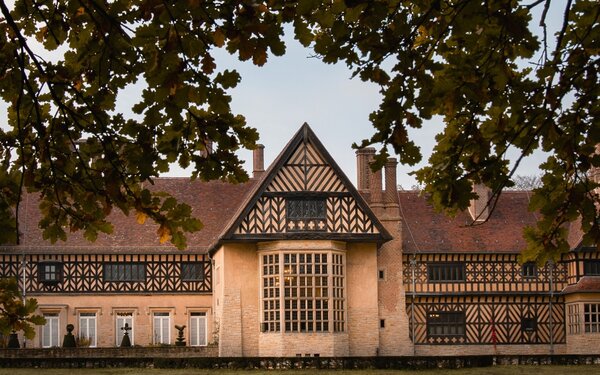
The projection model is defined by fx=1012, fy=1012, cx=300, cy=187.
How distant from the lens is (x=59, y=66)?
6559 mm

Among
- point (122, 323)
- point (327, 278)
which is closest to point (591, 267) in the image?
point (327, 278)

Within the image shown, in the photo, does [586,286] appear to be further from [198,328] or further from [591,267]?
[198,328]

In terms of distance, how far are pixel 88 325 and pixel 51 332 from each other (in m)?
1.30

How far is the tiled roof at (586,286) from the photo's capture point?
34.8 metres

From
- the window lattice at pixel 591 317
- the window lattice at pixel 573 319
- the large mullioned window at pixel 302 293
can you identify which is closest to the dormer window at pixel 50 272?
the large mullioned window at pixel 302 293

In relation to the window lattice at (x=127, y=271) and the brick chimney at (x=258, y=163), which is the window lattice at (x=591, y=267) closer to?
the brick chimney at (x=258, y=163)

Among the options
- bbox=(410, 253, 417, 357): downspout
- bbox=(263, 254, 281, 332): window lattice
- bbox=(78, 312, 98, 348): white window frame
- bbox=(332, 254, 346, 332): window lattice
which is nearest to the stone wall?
bbox=(263, 254, 281, 332): window lattice

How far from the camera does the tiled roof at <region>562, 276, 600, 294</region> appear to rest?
34.8 m

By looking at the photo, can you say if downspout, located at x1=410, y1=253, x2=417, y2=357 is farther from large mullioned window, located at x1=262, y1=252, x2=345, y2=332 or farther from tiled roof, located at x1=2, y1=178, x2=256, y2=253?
tiled roof, located at x1=2, y1=178, x2=256, y2=253

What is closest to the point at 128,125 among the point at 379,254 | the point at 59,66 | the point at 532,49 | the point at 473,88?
the point at 59,66

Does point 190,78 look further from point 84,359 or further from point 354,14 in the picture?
point 84,359

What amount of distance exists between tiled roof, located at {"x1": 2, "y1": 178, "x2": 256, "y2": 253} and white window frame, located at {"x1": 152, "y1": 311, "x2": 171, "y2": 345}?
7.53ft

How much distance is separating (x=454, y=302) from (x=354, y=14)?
31.4 metres

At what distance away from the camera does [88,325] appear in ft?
117
